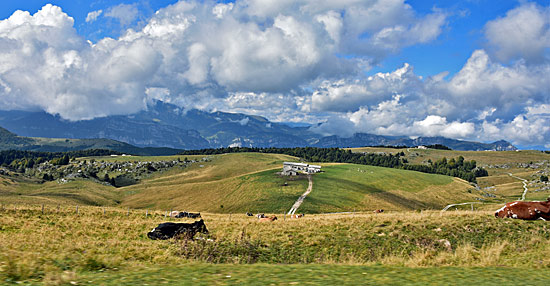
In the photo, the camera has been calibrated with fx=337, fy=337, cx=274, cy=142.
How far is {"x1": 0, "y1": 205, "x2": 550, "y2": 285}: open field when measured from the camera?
1123 cm

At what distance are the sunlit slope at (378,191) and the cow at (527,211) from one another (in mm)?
57957

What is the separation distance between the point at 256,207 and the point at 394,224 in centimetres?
6935

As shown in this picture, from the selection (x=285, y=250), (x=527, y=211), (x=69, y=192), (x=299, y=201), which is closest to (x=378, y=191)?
(x=299, y=201)

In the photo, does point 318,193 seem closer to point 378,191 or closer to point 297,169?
point 378,191

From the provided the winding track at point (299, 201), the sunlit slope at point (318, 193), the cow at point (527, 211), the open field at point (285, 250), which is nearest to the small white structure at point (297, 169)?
the sunlit slope at point (318, 193)

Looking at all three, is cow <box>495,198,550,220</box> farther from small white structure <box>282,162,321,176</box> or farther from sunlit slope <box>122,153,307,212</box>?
small white structure <box>282,162,321,176</box>

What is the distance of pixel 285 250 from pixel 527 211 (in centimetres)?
2193

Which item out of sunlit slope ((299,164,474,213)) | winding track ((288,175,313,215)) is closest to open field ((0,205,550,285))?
winding track ((288,175,313,215))

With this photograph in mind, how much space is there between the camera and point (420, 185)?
138875 mm

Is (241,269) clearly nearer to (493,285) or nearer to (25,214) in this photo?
(493,285)

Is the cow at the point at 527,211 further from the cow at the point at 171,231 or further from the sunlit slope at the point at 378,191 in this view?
the sunlit slope at the point at 378,191

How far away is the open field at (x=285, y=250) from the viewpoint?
11234mm

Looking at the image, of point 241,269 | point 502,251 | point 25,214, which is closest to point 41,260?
point 241,269

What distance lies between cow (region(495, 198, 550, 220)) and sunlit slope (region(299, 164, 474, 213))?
5796 cm
